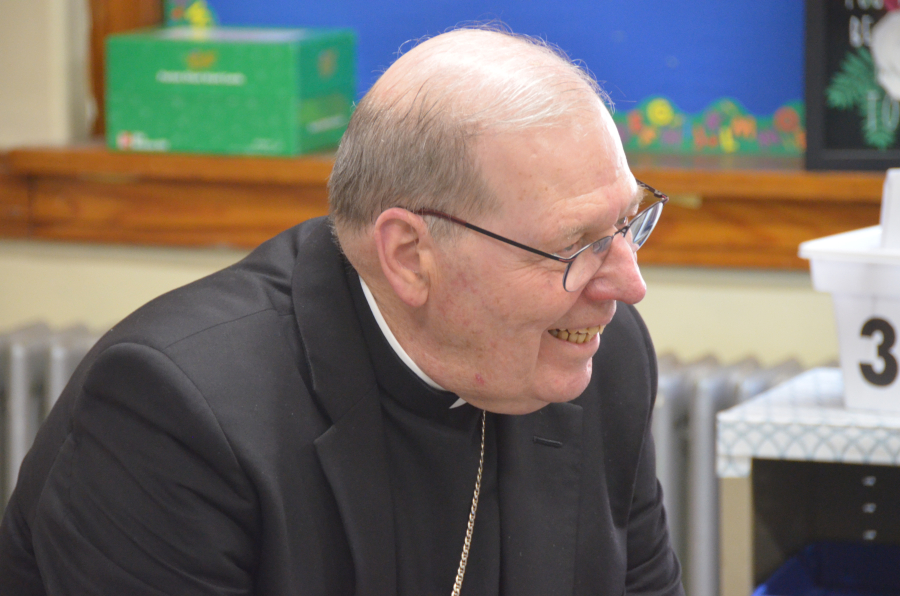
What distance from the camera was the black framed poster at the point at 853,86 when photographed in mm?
1831

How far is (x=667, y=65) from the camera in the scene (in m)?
2.13

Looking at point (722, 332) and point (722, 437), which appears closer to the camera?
Answer: point (722, 437)

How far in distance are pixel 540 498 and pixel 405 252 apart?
12.9 inches

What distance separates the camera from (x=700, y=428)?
6.29 feet

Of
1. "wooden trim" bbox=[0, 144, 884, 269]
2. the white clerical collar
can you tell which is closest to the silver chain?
the white clerical collar

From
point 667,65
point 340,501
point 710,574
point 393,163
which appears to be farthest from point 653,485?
point 667,65

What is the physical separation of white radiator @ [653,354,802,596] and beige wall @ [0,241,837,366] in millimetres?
99

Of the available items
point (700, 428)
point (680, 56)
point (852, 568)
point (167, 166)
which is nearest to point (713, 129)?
point (680, 56)

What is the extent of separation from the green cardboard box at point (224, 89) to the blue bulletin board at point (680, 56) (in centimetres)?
23

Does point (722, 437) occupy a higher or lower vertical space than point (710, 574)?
higher

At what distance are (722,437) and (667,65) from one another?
38.6 inches

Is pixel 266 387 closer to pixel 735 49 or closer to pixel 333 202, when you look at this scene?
pixel 333 202

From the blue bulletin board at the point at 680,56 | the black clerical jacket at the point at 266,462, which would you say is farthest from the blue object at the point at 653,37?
the black clerical jacket at the point at 266,462

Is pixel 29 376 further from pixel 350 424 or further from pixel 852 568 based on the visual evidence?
pixel 852 568
